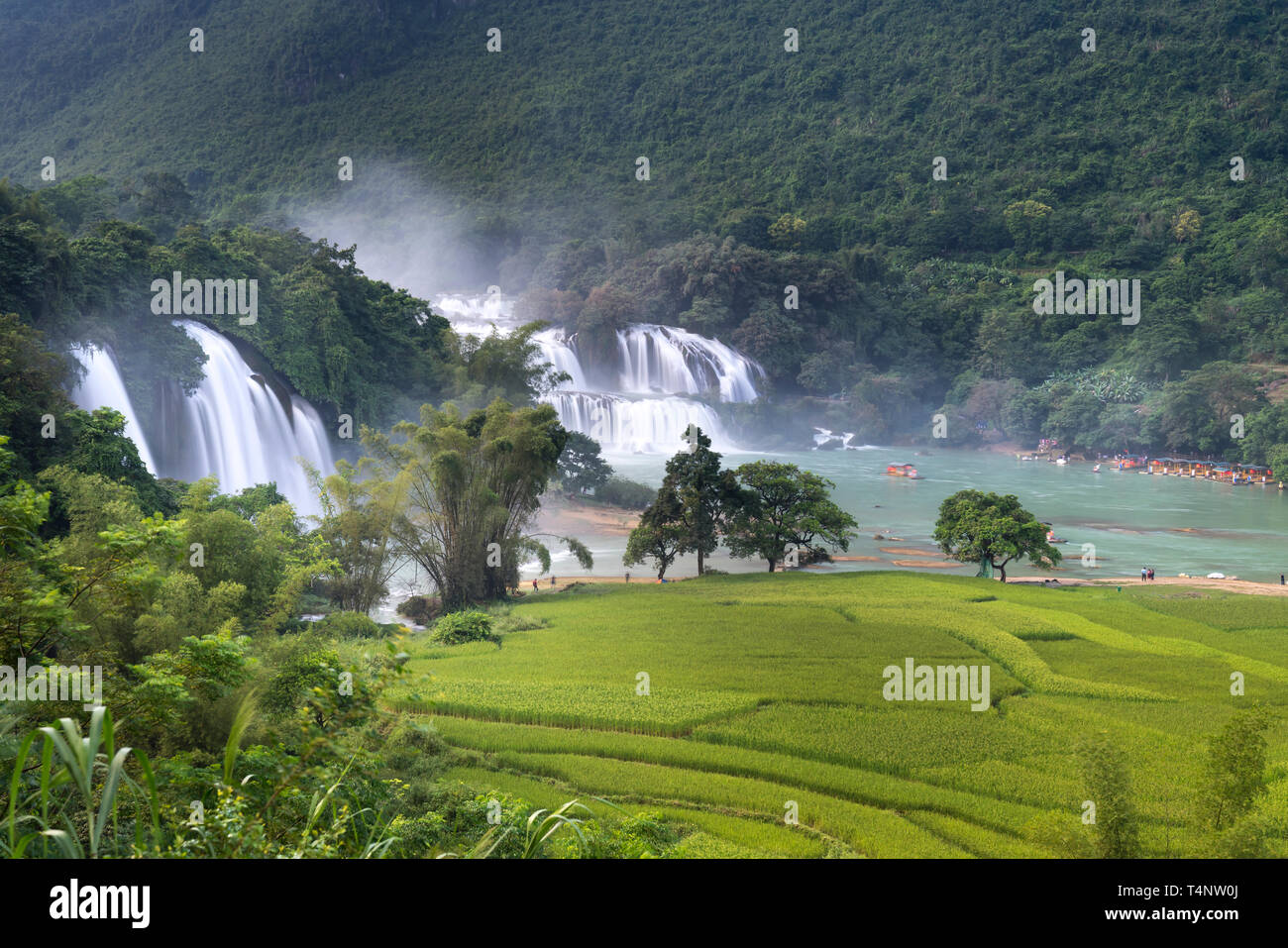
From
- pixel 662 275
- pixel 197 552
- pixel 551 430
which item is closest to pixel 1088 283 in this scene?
pixel 662 275

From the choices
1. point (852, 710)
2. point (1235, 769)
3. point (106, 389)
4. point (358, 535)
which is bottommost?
point (852, 710)

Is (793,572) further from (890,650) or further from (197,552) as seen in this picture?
(197,552)

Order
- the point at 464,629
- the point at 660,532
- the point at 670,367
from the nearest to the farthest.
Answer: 1. the point at 464,629
2. the point at 660,532
3. the point at 670,367

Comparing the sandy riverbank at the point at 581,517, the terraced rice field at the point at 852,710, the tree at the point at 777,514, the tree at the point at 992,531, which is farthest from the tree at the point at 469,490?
the tree at the point at 992,531

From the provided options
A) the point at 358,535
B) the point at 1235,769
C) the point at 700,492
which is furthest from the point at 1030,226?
the point at 1235,769

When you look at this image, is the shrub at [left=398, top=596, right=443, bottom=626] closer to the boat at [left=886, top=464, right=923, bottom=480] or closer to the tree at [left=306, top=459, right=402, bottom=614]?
the tree at [left=306, top=459, right=402, bottom=614]

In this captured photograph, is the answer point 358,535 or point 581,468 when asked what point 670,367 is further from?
point 358,535
